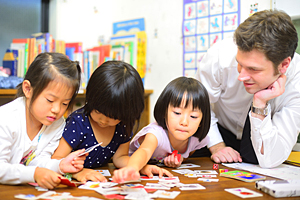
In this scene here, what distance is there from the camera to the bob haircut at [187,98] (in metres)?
1.27

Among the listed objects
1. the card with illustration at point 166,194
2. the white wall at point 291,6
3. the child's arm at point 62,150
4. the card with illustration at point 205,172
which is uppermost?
the white wall at point 291,6

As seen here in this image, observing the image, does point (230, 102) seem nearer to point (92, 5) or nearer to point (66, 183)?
point (66, 183)

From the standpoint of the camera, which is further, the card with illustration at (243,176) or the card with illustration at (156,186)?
the card with illustration at (243,176)

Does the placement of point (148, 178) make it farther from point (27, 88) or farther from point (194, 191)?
point (27, 88)

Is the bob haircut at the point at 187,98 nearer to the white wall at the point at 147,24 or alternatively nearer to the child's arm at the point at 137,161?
the child's arm at the point at 137,161

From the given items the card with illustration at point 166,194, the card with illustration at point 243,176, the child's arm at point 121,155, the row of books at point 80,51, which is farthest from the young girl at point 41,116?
the row of books at point 80,51

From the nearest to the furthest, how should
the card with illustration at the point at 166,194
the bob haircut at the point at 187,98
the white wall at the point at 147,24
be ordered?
1. the card with illustration at the point at 166,194
2. the bob haircut at the point at 187,98
3. the white wall at the point at 147,24

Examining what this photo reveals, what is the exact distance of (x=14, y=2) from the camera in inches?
125

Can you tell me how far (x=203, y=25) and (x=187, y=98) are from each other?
5.01 feet

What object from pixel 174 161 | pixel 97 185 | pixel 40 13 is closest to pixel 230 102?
pixel 174 161

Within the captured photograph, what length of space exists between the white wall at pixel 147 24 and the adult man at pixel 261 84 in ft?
3.00

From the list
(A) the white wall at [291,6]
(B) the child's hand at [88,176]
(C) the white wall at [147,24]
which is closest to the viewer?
(B) the child's hand at [88,176]

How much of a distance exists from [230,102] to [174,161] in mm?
560

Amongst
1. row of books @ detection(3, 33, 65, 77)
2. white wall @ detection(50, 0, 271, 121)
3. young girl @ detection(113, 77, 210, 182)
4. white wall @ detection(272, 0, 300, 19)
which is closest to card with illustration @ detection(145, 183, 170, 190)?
young girl @ detection(113, 77, 210, 182)
